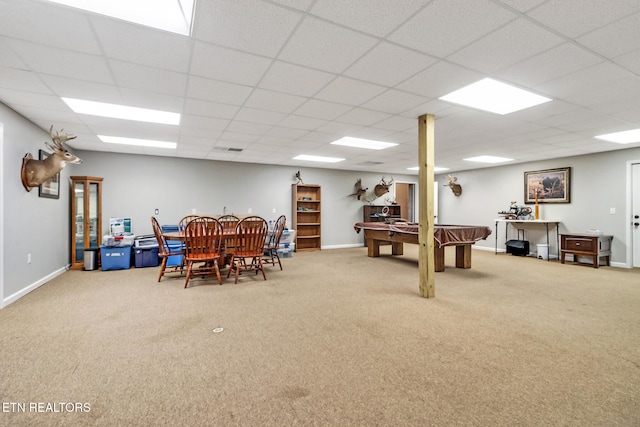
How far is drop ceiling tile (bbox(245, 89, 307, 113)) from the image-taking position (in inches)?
128

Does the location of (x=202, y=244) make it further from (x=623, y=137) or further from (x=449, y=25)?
(x=623, y=137)

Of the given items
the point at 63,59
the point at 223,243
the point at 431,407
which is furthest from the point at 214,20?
the point at 223,243

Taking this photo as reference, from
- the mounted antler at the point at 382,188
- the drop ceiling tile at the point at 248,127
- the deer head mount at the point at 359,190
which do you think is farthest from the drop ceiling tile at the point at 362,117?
the mounted antler at the point at 382,188

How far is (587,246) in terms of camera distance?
5941 mm

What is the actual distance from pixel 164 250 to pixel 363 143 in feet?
13.1

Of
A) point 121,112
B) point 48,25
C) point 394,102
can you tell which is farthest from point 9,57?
point 394,102

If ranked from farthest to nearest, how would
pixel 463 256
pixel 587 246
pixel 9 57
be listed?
pixel 587 246 → pixel 463 256 → pixel 9 57

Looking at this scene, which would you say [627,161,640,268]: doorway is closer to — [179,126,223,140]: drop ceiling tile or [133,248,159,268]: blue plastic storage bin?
[179,126,223,140]: drop ceiling tile

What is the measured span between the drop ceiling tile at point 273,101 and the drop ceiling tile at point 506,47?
1.71 m

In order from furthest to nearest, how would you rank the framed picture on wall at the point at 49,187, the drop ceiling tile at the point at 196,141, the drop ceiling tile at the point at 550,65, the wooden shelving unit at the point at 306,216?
the wooden shelving unit at the point at 306,216
the drop ceiling tile at the point at 196,141
the framed picture on wall at the point at 49,187
the drop ceiling tile at the point at 550,65

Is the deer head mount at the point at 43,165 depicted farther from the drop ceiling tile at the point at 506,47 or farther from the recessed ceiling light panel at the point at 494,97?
the recessed ceiling light panel at the point at 494,97

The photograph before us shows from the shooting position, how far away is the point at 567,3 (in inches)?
70.6

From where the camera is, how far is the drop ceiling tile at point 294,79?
8.74 ft

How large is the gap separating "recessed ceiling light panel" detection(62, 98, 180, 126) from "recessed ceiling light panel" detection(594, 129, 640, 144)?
6.89m
